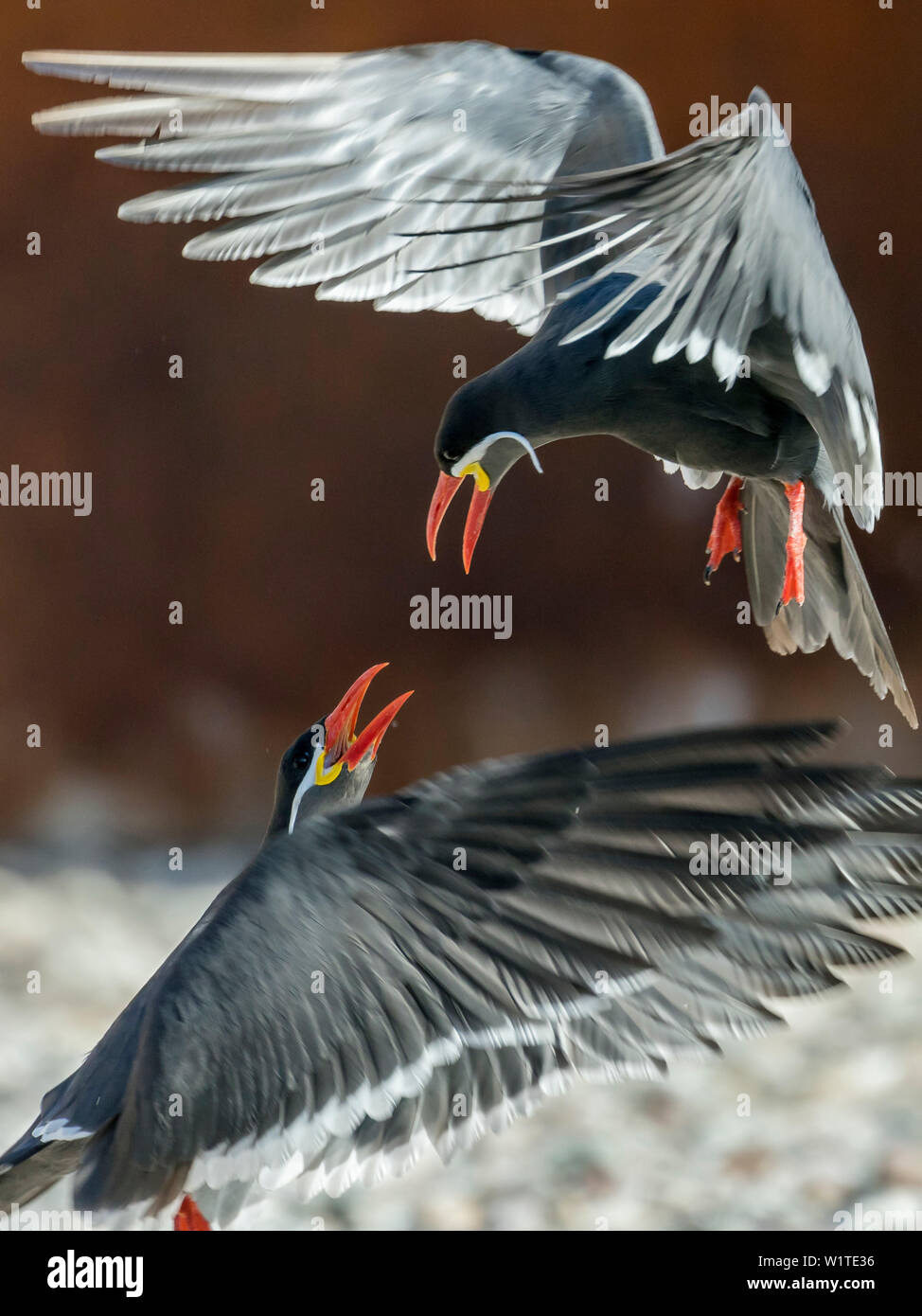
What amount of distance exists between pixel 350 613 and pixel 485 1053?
866 mm

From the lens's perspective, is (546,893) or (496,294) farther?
(496,294)

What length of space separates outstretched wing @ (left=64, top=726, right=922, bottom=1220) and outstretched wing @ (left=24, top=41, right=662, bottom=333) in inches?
11.7

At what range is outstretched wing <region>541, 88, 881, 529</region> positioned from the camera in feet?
2.11

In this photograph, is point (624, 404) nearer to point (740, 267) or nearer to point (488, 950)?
point (740, 267)

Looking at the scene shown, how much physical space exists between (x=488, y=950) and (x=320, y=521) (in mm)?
986

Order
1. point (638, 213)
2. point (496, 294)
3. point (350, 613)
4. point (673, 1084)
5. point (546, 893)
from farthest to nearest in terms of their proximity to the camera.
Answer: point (350, 613) → point (673, 1084) → point (496, 294) → point (638, 213) → point (546, 893)

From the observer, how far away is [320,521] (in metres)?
1.50

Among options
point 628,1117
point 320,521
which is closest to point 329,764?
point 628,1117

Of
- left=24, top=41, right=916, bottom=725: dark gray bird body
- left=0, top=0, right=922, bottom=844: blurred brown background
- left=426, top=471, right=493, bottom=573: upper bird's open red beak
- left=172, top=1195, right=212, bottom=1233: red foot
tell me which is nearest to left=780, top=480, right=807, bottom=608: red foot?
left=24, top=41, right=916, bottom=725: dark gray bird body

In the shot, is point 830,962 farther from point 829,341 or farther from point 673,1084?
point 673,1084

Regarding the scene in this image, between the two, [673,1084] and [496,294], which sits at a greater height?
[496,294]

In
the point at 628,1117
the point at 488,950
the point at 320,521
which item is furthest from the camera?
the point at 320,521

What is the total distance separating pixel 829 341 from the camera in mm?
725
